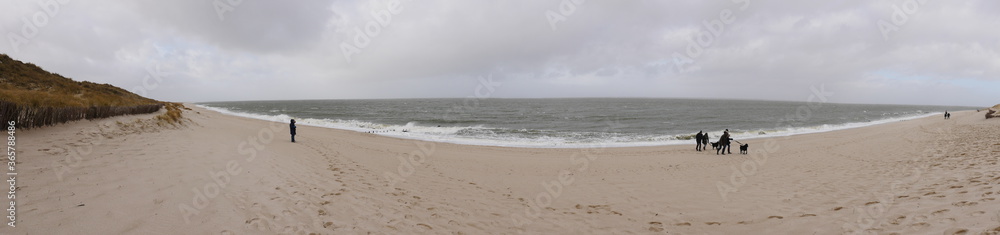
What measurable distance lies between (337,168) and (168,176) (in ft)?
13.9

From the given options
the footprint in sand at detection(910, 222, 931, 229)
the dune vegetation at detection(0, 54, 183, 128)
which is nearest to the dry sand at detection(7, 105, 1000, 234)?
the footprint in sand at detection(910, 222, 931, 229)

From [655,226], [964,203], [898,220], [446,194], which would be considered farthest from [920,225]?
[446,194]

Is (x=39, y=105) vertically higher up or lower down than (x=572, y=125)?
higher up

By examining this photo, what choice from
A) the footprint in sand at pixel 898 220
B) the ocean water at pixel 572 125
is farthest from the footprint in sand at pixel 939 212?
the ocean water at pixel 572 125

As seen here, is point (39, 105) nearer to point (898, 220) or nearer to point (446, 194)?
point (446, 194)

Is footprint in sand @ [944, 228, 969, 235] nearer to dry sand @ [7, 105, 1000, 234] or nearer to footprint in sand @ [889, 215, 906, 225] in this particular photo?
dry sand @ [7, 105, 1000, 234]

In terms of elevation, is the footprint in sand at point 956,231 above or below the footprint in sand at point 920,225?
above

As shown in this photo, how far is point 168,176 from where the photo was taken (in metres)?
7.45

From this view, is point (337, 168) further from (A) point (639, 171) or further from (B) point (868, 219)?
(B) point (868, 219)

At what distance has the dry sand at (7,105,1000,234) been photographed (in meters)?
5.41

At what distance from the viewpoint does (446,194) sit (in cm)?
863

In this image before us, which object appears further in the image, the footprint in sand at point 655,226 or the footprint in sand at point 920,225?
the footprint in sand at point 655,226

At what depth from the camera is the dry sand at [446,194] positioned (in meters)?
5.41

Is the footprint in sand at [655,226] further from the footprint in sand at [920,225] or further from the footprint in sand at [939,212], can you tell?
the footprint in sand at [939,212]
